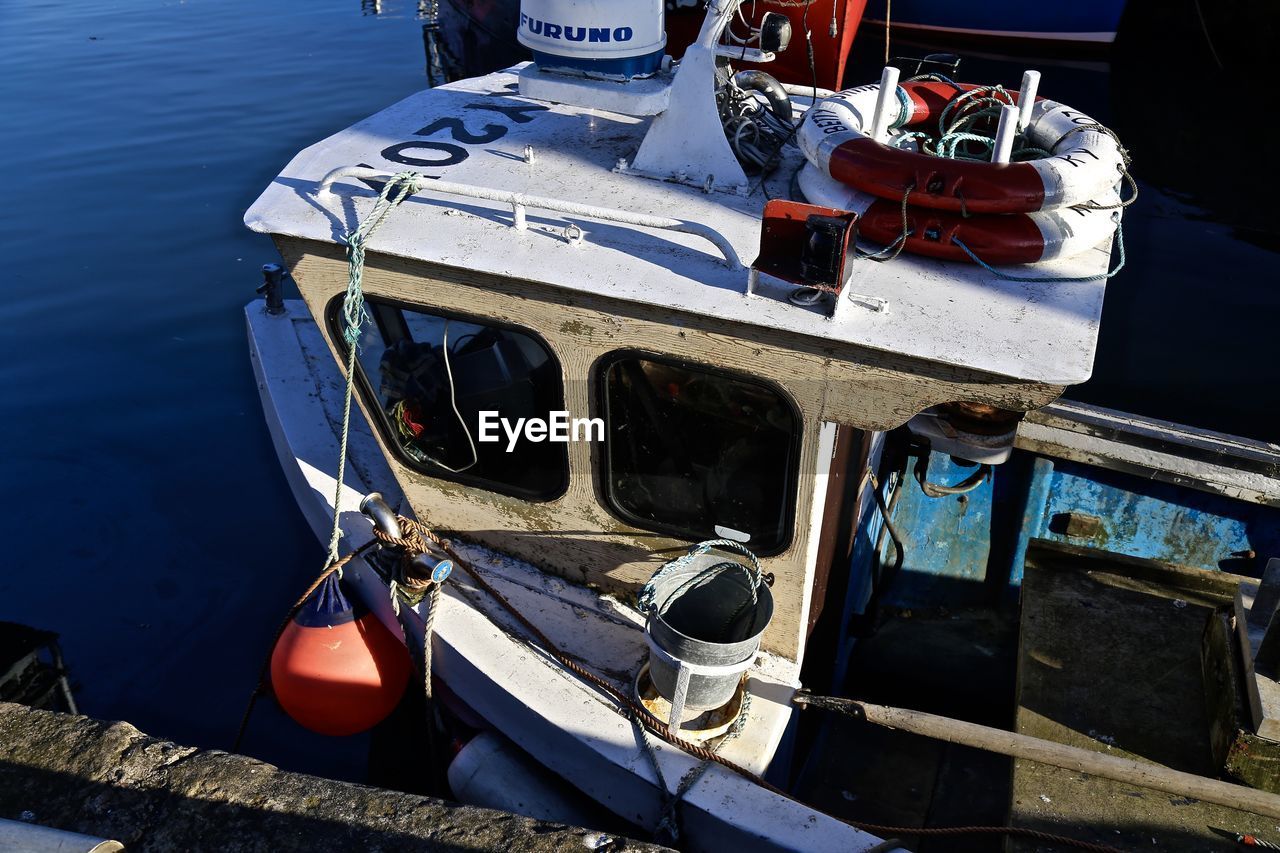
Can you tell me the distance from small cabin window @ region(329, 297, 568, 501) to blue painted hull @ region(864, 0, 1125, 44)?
47.5ft

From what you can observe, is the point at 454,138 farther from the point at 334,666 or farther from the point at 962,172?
the point at 334,666

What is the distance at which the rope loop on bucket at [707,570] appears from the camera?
9.14 ft

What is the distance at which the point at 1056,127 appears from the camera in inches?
126

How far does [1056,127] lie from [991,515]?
191cm

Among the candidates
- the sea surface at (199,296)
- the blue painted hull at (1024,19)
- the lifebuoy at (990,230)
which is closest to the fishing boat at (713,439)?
the lifebuoy at (990,230)

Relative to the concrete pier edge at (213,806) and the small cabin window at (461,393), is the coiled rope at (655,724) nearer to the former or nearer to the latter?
the small cabin window at (461,393)

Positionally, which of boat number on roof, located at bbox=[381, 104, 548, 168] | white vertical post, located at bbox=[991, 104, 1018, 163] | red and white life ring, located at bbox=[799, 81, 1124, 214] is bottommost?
boat number on roof, located at bbox=[381, 104, 548, 168]

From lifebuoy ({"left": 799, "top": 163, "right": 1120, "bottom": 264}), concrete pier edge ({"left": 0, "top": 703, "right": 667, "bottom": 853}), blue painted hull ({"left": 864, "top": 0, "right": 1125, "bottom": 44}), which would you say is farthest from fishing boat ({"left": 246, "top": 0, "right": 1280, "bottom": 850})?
blue painted hull ({"left": 864, "top": 0, "right": 1125, "bottom": 44})

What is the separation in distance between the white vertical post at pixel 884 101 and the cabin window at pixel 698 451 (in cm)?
107

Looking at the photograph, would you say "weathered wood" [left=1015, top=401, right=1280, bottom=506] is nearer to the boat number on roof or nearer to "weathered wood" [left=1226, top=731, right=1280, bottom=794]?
"weathered wood" [left=1226, top=731, right=1280, bottom=794]

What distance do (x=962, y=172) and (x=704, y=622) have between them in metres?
1.62

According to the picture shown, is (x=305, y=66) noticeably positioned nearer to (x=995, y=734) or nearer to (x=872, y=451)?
(x=872, y=451)

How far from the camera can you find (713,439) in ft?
9.64

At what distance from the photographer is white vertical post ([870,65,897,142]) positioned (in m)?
3.07
